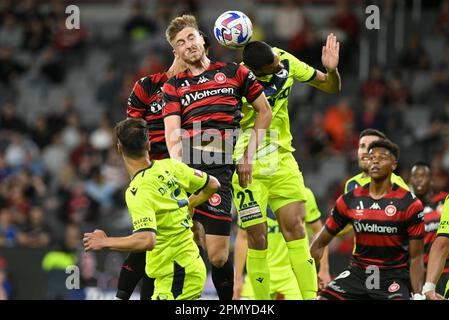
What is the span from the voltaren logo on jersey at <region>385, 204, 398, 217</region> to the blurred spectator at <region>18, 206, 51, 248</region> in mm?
9113

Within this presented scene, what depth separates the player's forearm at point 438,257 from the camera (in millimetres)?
8445

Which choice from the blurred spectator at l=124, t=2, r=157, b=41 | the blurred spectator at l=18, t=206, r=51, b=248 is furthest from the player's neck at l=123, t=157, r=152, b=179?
the blurred spectator at l=124, t=2, r=157, b=41

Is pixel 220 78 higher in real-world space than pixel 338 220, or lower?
higher

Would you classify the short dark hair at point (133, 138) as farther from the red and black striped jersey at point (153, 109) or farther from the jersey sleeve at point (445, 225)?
the jersey sleeve at point (445, 225)

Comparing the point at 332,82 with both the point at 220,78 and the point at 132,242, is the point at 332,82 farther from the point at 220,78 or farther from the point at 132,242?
the point at 132,242

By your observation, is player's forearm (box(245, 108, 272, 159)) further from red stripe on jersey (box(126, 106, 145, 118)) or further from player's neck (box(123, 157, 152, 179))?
player's neck (box(123, 157, 152, 179))

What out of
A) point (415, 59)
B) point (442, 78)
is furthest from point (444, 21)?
point (442, 78)

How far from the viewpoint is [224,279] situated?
9.33 meters

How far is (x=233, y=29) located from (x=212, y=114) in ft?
3.02

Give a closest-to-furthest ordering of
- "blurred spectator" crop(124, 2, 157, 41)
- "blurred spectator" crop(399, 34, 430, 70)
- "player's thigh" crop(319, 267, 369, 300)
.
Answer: "player's thigh" crop(319, 267, 369, 300), "blurred spectator" crop(399, 34, 430, 70), "blurred spectator" crop(124, 2, 157, 41)

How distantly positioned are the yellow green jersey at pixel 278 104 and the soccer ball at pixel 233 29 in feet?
1.77

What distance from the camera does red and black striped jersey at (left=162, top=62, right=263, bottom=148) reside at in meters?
9.14

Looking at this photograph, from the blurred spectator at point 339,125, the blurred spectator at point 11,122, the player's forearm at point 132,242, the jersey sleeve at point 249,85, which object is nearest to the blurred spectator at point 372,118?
the blurred spectator at point 339,125

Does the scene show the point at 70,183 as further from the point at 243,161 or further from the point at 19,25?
the point at 243,161
